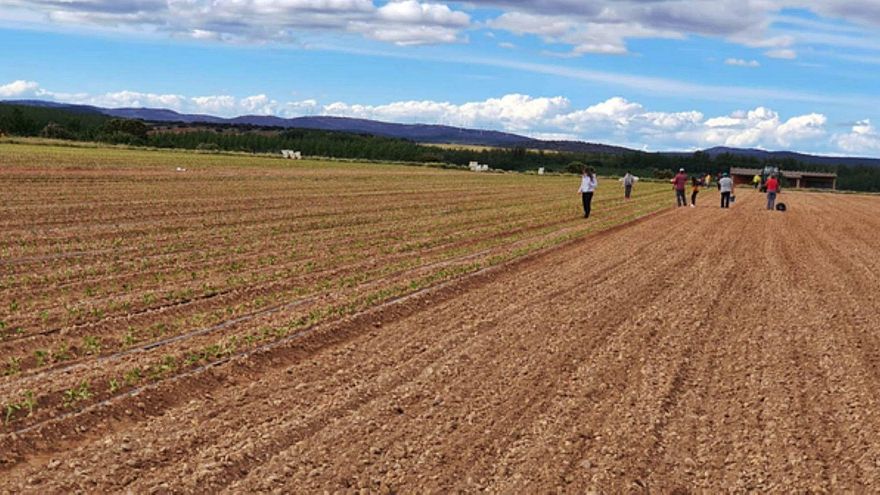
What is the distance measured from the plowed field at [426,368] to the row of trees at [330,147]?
81741 millimetres

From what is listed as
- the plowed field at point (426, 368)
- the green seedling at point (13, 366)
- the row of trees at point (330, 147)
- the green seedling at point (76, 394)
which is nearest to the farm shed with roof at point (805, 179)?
the row of trees at point (330, 147)

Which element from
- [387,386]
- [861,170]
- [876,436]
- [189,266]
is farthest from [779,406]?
[861,170]

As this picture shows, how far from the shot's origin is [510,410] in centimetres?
766

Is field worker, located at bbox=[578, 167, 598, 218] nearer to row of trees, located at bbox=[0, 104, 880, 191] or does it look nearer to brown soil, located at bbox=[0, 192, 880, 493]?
brown soil, located at bbox=[0, 192, 880, 493]

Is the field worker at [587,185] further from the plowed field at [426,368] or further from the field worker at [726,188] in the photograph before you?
the field worker at [726,188]

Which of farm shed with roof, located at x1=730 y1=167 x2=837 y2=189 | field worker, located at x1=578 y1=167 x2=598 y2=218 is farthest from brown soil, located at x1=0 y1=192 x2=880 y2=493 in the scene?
farm shed with roof, located at x1=730 y1=167 x2=837 y2=189

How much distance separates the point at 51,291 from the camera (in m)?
11.9

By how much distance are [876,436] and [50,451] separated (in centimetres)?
575

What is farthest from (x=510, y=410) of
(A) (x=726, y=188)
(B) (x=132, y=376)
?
(A) (x=726, y=188)

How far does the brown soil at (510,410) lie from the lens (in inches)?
244

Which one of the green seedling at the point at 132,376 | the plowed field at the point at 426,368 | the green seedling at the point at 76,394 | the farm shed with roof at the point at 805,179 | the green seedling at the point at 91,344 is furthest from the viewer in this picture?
the farm shed with roof at the point at 805,179

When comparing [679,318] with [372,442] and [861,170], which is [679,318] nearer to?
[372,442]

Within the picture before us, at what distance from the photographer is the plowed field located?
636cm

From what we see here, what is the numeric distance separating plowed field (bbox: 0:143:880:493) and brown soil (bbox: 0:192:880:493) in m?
0.02
